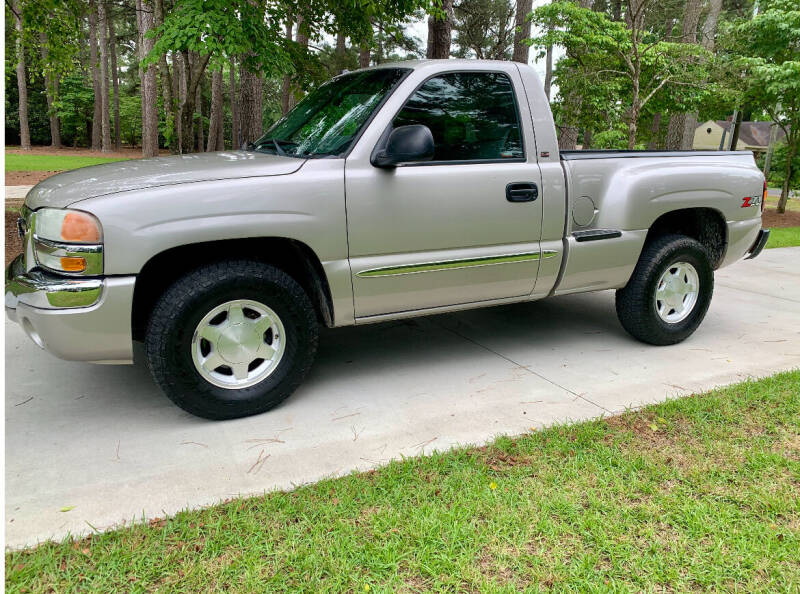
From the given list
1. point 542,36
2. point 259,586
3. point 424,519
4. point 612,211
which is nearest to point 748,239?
point 612,211

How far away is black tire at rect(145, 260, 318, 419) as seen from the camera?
131 inches

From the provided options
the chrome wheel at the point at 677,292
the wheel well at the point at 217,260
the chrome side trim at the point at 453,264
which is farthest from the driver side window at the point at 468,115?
the chrome wheel at the point at 677,292

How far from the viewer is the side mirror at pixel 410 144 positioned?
138 inches

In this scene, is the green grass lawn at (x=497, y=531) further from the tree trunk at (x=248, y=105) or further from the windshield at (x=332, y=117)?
the tree trunk at (x=248, y=105)

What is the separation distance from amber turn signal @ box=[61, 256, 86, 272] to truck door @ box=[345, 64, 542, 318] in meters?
1.36

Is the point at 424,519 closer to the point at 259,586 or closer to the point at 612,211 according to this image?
the point at 259,586

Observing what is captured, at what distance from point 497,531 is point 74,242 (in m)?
2.33

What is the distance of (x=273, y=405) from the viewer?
3.71 m

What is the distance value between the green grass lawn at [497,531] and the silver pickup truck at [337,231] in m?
1.03

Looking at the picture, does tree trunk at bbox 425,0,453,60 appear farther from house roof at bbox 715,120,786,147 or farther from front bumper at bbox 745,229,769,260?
house roof at bbox 715,120,786,147

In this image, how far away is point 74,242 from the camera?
10.1 ft

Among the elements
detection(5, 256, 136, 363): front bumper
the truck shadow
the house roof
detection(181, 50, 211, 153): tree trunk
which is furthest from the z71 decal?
the house roof

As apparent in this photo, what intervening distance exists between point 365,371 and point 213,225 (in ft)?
5.22

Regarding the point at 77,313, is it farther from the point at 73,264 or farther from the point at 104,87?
the point at 104,87
